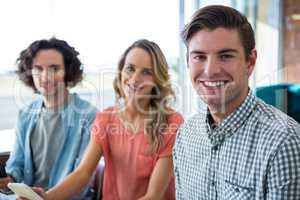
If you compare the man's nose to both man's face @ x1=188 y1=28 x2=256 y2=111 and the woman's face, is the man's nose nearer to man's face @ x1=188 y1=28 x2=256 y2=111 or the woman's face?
man's face @ x1=188 y1=28 x2=256 y2=111

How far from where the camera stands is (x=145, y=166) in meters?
1.48

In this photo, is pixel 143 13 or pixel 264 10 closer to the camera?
pixel 143 13

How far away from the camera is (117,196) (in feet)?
4.89

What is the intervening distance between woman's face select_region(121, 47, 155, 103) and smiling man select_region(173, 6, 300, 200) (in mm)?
430

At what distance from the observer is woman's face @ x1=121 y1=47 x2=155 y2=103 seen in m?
1.51

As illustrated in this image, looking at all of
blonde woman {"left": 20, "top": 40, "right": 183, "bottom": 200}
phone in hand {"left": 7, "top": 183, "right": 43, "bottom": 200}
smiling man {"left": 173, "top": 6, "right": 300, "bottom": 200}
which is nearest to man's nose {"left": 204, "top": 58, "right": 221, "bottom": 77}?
smiling man {"left": 173, "top": 6, "right": 300, "bottom": 200}

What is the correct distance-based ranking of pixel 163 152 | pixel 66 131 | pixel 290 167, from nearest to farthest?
1. pixel 290 167
2. pixel 163 152
3. pixel 66 131

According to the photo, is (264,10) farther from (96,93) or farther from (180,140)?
(180,140)

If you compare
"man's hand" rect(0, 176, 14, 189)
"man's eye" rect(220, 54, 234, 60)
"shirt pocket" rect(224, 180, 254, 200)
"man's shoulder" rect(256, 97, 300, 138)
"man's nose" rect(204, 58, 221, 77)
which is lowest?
"man's hand" rect(0, 176, 14, 189)

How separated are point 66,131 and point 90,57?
912 millimetres

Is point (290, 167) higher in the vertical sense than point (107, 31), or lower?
lower

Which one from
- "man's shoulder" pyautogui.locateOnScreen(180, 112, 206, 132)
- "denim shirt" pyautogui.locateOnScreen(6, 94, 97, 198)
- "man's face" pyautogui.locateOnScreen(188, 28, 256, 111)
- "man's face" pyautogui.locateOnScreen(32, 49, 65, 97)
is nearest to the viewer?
"man's face" pyautogui.locateOnScreen(188, 28, 256, 111)

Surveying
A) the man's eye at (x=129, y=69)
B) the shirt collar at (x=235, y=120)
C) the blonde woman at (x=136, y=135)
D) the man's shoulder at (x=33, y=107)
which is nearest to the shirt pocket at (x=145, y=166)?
the blonde woman at (x=136, y=135)

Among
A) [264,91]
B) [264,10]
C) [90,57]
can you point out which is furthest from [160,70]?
[264,10]
